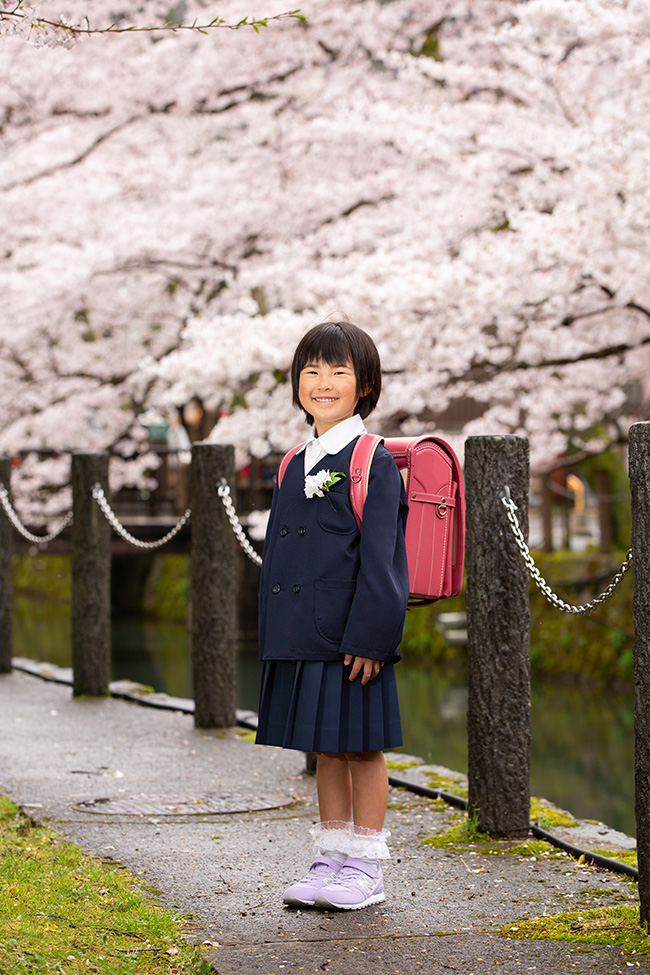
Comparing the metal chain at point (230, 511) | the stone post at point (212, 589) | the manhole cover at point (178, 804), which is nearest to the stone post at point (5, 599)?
the stone post at point (212, 589)

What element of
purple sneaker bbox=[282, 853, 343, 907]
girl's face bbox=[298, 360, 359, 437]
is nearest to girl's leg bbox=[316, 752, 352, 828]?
purple sneaker bbox=[282, 853, 343, 907]

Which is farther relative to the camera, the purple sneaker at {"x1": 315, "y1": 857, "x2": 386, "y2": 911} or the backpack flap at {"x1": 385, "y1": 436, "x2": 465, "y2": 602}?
the backpack flap at {"x1": 385, "y1": 436, "x2": 465, "y2": 602}

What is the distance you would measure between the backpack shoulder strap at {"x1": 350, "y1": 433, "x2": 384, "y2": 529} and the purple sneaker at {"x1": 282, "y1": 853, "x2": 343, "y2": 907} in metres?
0.95

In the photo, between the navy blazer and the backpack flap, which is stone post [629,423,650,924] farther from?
the backpack flap

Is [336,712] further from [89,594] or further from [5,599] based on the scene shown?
[5,599]

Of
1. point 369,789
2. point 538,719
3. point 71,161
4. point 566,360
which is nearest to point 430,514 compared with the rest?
point 369,789

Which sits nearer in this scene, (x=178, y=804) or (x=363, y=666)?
(x=363, y=666)

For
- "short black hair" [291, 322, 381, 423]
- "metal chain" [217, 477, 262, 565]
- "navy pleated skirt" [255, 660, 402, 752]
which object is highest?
"short black hair" [291, 322, 381, 423]

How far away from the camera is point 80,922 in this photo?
2.80m

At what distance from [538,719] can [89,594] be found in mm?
6202

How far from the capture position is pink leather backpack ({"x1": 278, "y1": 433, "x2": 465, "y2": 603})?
132 inches

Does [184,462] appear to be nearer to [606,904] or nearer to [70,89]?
[70,89]

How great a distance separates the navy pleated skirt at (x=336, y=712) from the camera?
2.99 m

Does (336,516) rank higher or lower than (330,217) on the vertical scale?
lower
